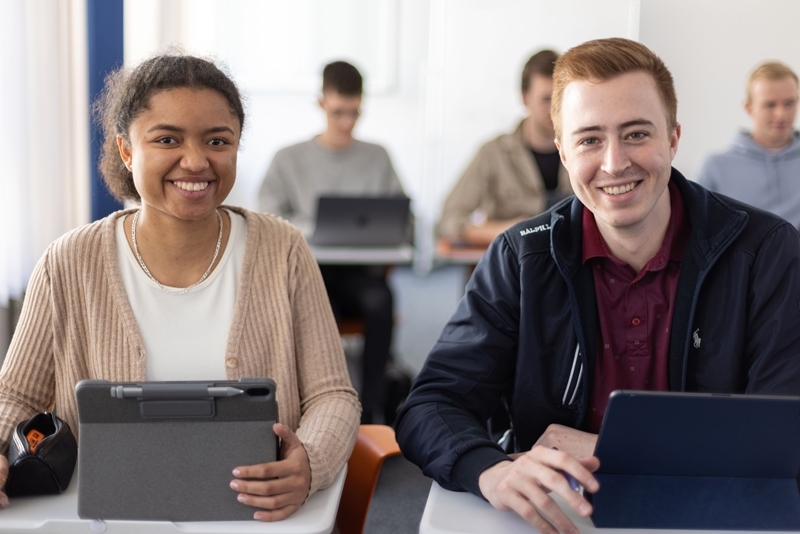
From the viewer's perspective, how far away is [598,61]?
1.55 meters

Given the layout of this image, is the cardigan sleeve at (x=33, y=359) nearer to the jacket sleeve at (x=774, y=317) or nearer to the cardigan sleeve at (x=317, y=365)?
the cardigan sleeve at (x=317, y=365)

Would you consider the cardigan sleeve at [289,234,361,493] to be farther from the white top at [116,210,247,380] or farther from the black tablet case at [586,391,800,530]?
the black tablet case at [586,391,800,530]

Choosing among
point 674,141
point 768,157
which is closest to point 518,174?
point 768,157

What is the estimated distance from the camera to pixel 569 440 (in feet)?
4.83

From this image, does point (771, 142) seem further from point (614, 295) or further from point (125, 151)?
point (125, 151)

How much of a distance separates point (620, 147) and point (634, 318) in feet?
1.03

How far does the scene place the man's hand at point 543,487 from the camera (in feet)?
3.67

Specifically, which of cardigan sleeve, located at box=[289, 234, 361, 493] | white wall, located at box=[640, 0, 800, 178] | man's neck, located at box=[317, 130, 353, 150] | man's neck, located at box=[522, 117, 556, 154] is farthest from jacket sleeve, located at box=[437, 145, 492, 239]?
cardigan sleeve, located at box=[289, 234, 361, 493]

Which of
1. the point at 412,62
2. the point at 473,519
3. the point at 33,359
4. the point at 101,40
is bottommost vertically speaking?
the point at 473,519

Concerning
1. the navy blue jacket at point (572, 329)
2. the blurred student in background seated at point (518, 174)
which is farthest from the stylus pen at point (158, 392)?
the blurred student in background seated at point (518, 174)

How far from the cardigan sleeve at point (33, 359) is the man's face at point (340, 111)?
254 centimetres

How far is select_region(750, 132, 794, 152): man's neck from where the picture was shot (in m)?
Answer: 4.06

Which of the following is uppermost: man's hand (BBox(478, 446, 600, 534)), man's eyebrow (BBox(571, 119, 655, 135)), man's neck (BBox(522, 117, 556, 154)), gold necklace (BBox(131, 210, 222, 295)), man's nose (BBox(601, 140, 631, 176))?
man's eyebrow (BBox(571, 119, 655, 135))

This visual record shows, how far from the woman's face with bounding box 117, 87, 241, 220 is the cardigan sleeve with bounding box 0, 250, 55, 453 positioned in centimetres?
25
